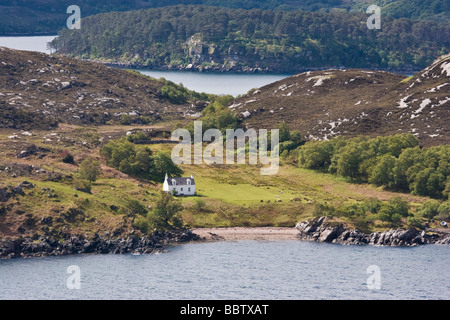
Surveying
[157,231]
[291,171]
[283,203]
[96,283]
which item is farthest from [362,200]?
[96,283]

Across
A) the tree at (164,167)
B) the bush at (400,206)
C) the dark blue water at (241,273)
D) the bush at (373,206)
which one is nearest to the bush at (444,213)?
the bush at (400,206)

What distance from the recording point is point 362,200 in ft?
487

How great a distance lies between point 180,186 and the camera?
146 m

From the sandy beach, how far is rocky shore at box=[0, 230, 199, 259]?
900 cm

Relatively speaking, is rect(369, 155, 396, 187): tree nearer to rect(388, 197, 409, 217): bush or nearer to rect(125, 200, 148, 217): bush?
rect(388, 197, 409, 217): bush

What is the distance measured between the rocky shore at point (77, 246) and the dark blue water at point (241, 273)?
218 centimetres

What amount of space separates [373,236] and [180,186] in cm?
3770

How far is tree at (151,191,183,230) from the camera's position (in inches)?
5192

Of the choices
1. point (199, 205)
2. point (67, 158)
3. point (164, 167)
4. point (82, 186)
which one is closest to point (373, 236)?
point (199, 205)

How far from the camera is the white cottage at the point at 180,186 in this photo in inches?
5738

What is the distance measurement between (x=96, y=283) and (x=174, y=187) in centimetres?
4189

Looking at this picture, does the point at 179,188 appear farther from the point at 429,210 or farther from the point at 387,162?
the point at 429,210

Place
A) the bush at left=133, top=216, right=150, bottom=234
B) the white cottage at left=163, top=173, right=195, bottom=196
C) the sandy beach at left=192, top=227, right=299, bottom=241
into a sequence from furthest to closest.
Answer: the white cottage at left=163, top=173, right=195, bottom=196 → the sandy beach at left=192, top=227, right=299, bottom=241 → the bush at left=133, top=216, right=150, bottom=234

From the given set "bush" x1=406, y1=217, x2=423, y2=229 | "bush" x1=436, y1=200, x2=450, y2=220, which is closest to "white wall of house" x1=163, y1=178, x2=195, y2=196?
"bush" x1=406, y1=217, x2=423, y2=229
